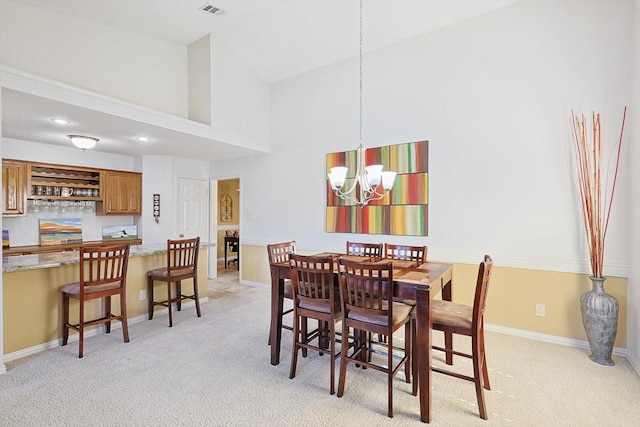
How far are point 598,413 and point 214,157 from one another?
575 cm

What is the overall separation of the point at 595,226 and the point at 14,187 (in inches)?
273

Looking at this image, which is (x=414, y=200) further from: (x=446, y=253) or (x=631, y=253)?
(x=631, y=253)

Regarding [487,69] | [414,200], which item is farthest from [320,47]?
[414,200]

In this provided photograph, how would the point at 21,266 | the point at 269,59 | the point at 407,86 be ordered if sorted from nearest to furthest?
the point at 21,266
the point at 407,86
the point at 269,59

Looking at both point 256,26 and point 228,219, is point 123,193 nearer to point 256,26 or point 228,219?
point 228,219

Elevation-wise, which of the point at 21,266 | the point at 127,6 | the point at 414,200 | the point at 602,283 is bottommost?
the point at 602,283

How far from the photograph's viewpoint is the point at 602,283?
110 inches

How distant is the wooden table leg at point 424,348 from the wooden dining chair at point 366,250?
124 centimetres

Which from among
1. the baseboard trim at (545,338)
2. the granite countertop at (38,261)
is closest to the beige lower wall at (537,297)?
the baseboard trim at (545,338)

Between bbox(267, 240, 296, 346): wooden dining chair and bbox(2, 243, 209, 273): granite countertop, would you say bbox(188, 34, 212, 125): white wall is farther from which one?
bbox(267, 240, 296, 346): wooden dining chair

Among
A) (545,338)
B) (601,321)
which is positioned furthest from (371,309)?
(545,338)

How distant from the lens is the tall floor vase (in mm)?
2703

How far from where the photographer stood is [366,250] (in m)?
3.48

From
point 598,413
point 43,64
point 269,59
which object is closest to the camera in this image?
point 598,413
